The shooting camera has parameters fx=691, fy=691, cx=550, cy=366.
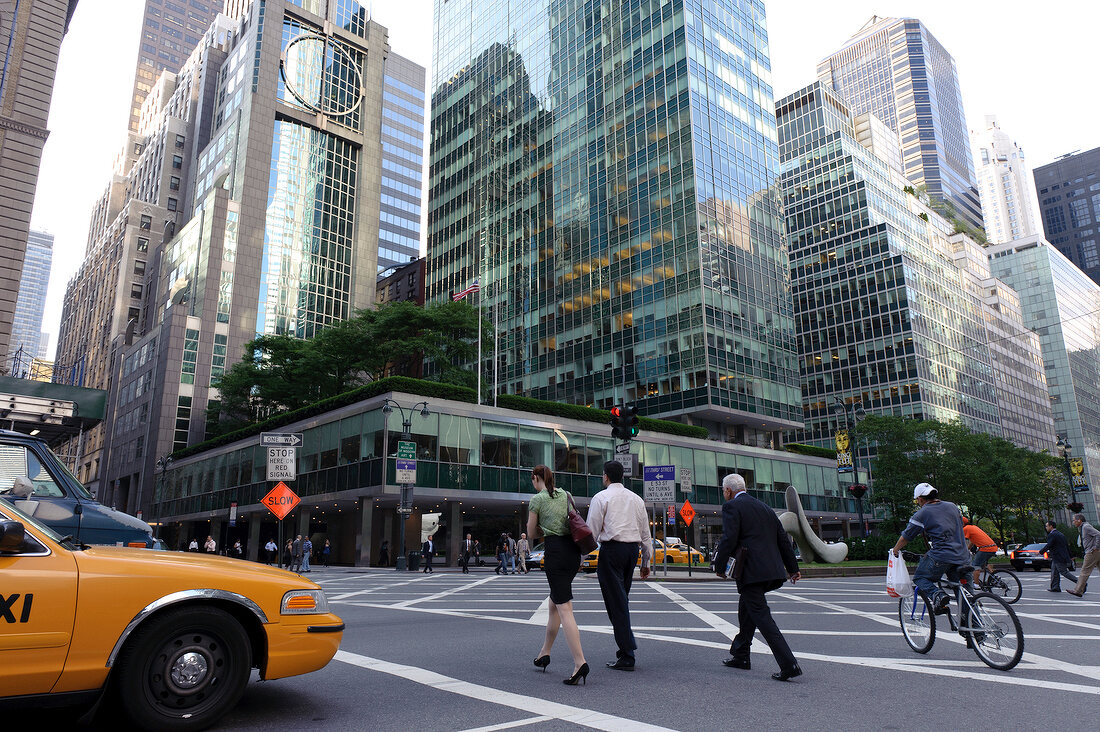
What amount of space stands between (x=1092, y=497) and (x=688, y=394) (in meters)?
117

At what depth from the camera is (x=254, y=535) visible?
166 feet

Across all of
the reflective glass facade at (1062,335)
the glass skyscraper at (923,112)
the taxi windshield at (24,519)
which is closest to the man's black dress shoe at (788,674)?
the taxi windshield at (24,519)

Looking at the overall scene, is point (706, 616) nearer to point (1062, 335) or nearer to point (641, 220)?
point (641, 220)

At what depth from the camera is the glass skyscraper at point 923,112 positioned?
184125mm

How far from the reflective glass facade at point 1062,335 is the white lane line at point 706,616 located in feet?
482

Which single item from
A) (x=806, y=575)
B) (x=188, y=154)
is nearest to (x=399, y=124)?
(x=188, y=154)

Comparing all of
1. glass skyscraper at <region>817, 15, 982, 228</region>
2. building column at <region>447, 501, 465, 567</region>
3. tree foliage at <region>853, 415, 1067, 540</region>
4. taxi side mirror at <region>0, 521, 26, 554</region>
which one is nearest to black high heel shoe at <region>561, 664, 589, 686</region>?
taxi side mirror at <region>0, 521, 26, 554</region>

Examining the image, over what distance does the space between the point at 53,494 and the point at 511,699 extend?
6.08 meters

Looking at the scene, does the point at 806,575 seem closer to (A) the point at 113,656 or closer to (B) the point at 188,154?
(A) the point at 113,656

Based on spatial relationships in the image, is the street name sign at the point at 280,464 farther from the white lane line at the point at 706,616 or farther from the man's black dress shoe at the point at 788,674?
the man's black dress shoe at the point at 788,674

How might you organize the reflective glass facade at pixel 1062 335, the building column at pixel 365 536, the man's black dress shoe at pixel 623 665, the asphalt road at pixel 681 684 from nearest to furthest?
the asphalt road at pixel 681 684 < the man's black dress shoe at pixel 623 665 < the building column at pixel 365 536 < the reflective glass facade at pixel 1062 335

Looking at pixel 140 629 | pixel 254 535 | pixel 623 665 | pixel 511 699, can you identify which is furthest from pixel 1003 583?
pixel 254 535

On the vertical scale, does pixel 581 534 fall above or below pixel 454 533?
above

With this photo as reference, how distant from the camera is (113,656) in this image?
402 centimetres
